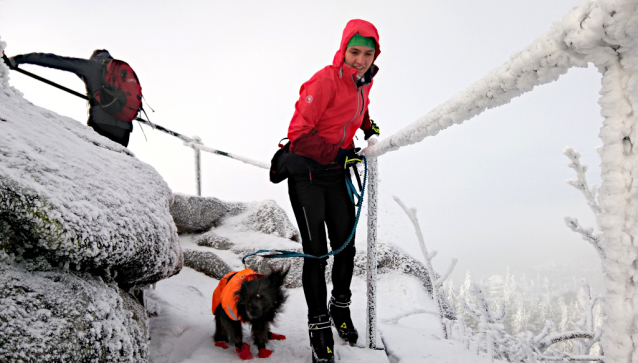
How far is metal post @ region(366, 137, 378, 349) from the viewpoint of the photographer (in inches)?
93.4

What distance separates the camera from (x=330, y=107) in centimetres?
238

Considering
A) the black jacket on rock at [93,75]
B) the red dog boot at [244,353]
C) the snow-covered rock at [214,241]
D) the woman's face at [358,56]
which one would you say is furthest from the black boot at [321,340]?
the snow-covered rock at [214,241]

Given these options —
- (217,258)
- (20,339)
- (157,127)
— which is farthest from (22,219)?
(157,127)

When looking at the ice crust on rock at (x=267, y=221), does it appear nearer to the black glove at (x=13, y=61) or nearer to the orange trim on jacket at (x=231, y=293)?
the orange trim on jacket at (x=231, y=293)

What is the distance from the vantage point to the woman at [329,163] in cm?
224

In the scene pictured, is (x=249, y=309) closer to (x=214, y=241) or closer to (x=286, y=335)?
(x=286, y=335)

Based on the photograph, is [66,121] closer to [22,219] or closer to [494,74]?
[22,219]

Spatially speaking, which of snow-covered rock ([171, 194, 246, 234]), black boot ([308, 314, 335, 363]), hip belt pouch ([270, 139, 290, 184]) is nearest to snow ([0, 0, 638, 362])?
black boot ([308, 314, 335, 363])

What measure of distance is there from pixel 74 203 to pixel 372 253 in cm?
183

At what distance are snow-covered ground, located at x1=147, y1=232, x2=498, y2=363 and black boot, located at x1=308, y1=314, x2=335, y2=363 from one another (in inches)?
6.5

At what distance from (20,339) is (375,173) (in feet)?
6.79

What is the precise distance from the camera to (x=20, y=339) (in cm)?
A: 109

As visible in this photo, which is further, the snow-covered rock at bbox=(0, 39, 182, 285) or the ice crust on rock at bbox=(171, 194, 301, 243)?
the ice crust on rock at bbox=(171, 194, 301, 243)

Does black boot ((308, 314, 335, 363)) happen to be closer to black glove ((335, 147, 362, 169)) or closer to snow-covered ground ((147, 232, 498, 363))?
snow-covered ground ((147, 232, 498, 363))
